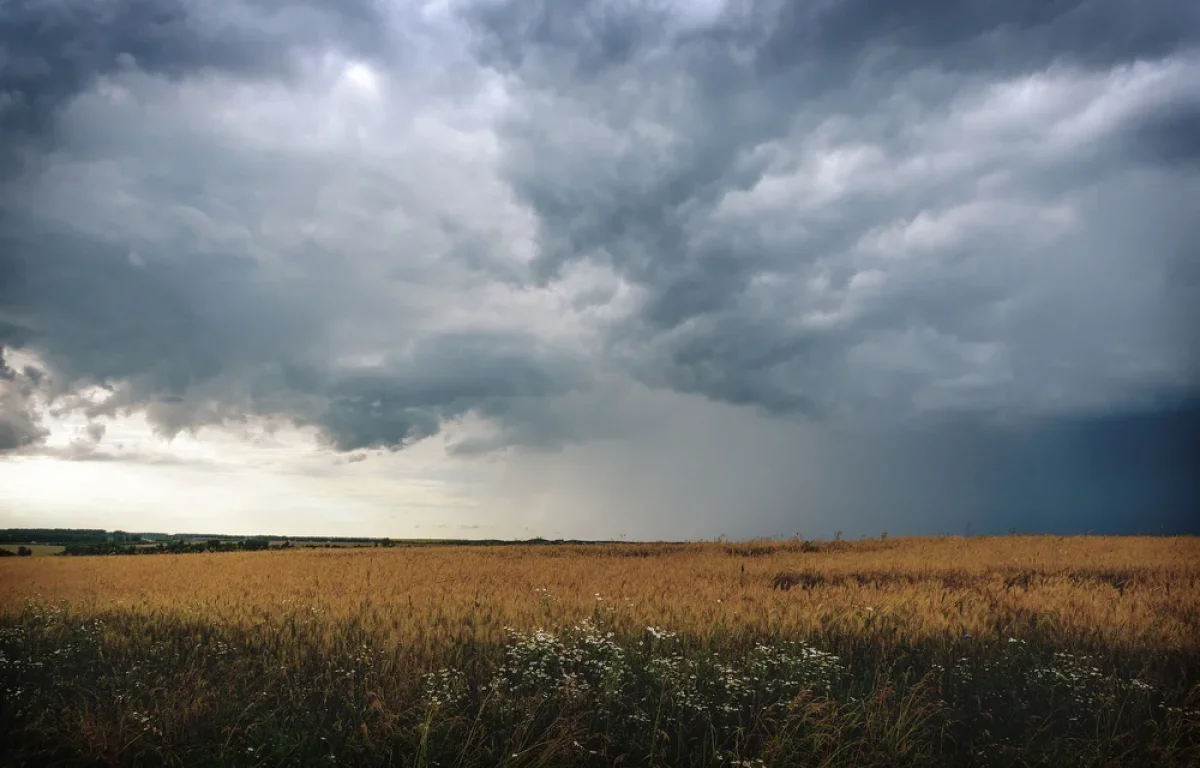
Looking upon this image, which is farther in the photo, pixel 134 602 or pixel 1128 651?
pixel 134 602

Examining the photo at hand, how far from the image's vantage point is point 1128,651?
9.34 m

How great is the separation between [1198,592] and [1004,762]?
975cm

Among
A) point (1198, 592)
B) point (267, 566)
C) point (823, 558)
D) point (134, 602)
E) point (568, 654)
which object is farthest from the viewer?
point (823, 558)

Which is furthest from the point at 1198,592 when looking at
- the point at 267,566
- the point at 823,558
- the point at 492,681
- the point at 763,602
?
the point at 267,566

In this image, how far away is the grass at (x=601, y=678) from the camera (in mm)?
7074

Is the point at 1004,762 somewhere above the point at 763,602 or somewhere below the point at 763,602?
below

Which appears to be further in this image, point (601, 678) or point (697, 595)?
point (697, 595)

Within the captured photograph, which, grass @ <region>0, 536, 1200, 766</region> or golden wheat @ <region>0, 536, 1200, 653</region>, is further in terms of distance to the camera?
golden wheat @ <region>0, 536, 1200, 653</region>

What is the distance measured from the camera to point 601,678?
7.98 meters

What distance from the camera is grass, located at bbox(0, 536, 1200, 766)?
707 cm

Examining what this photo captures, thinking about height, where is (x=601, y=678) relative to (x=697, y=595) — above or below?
below

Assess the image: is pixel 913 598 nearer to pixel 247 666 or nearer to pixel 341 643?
pixel 341 643

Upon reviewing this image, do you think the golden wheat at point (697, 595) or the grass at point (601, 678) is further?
the golden wheat at point (697, 595)

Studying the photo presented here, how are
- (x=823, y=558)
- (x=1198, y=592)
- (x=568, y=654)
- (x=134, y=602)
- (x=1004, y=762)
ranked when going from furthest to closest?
(x=823, y=558), (x=1198, y=592), (x=134, y=602), (x=568, y=654), (x=1004, y=762)
